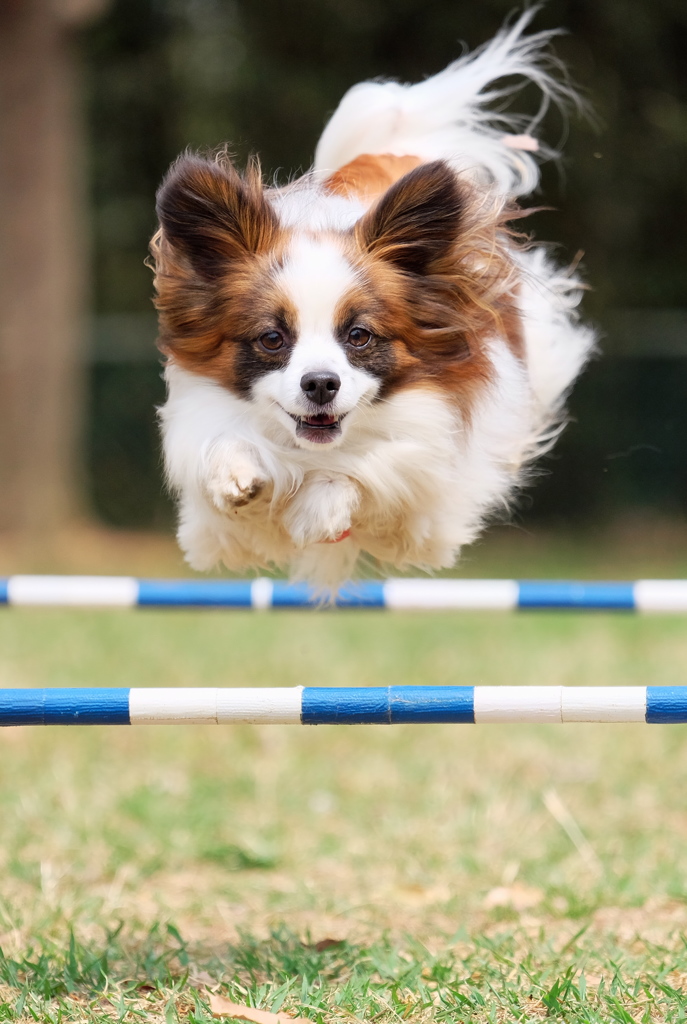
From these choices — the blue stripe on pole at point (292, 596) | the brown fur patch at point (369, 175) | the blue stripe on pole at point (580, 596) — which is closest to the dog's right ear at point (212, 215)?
the brown fur patch at point (369, 175)

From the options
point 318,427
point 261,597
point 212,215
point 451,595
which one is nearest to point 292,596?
point 261,597

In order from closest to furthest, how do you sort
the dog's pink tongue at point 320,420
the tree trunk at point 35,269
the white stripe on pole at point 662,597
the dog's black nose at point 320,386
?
1. the dog's black nose at point 320,386
2. the dog's pink tongue at point 320,420
3. the white stripe on pole at point 662,597
4. the tree trunk at point 35,269

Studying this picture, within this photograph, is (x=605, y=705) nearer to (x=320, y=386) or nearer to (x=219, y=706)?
(x=219, y=706)

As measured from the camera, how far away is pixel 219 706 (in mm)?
2746

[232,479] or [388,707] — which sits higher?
[232,479]

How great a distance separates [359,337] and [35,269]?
29.3ft

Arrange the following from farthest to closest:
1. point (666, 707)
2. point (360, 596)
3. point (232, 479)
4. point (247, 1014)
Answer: point (360, 596) → point (232, 479) → point (247, 1014) → point (666, 707)

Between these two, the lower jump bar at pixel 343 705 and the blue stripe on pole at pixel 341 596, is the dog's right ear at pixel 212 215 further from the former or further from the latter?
the lower jump bar at pixel 343 705

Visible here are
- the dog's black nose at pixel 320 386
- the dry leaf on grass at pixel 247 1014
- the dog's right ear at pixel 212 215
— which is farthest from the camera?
the dog's right ear at pixel 212 215

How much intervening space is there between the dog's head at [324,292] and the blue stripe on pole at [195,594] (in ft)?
2.67

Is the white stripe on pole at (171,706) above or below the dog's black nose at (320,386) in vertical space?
below

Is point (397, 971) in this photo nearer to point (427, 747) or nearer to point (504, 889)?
point (504, 889)

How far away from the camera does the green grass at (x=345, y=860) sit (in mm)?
3082

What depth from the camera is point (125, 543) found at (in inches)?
478
